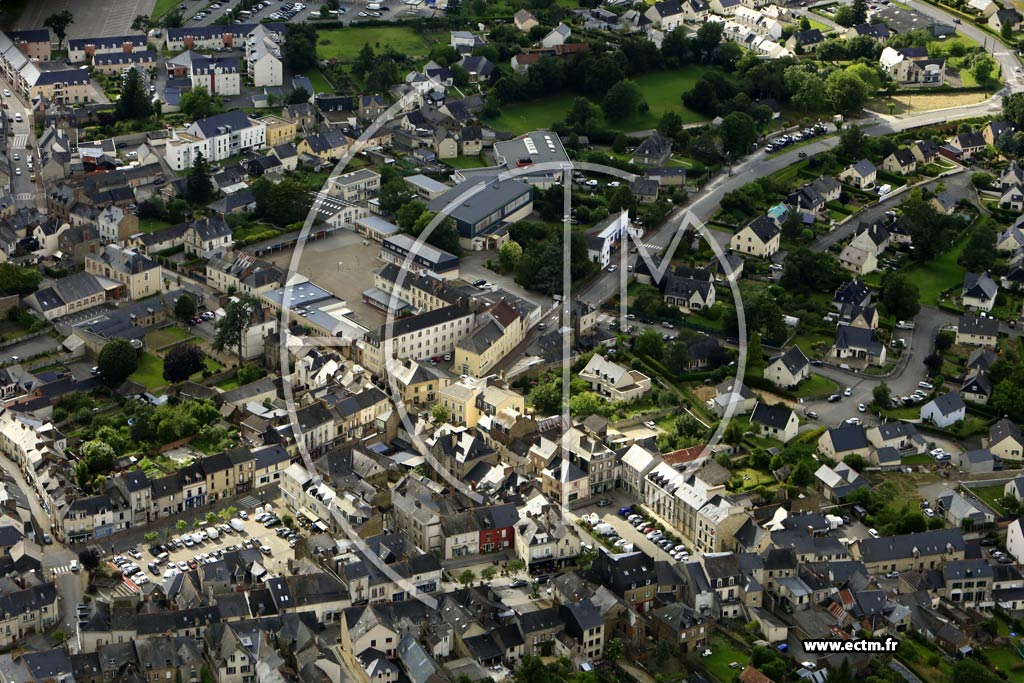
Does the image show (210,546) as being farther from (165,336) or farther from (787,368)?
(787,368)

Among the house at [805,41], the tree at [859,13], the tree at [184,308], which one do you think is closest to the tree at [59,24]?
the tree at [184,308]

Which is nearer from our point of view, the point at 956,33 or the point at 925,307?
the point at 925,307

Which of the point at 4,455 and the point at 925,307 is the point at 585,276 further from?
the point at 4,455

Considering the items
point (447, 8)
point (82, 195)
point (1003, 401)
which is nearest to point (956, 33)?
point (447, 8)

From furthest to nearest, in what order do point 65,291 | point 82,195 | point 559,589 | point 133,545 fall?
point 82,195 < point 65,291 < point 133,545 < point 559,589

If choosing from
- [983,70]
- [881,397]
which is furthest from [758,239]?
[983,70]

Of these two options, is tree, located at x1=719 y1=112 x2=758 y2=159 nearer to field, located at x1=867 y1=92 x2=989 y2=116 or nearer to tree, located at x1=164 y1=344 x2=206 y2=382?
field, located at x1=867 y1=92 x2=989 y2=116
